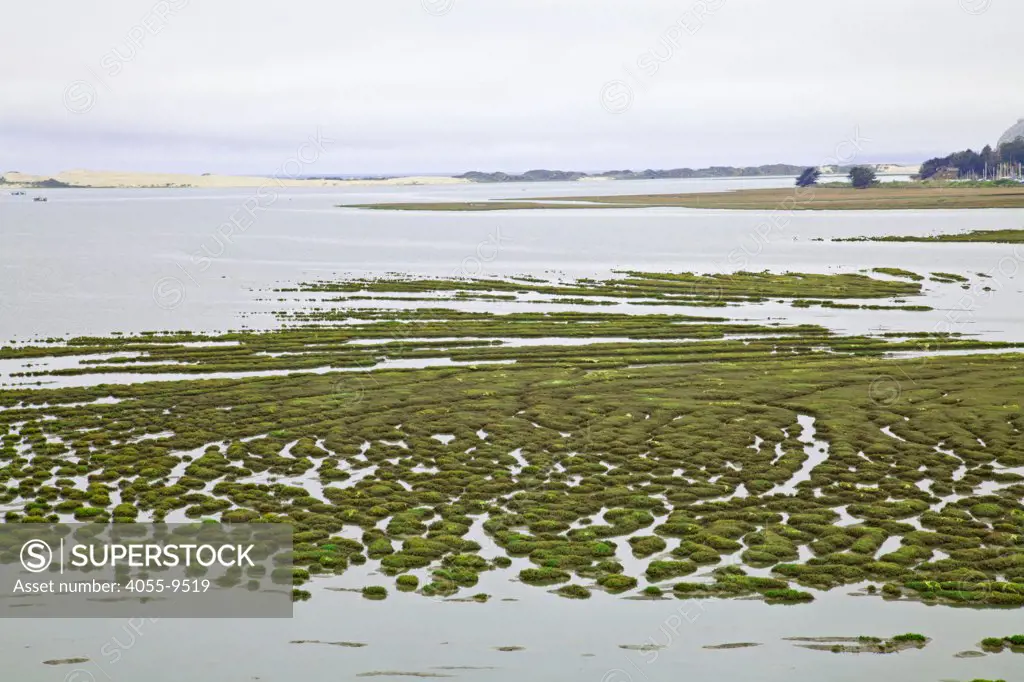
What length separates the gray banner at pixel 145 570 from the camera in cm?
3216

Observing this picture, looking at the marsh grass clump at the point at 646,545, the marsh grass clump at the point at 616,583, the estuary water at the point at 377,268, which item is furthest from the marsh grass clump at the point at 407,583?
the estuary water at the point at 377,268

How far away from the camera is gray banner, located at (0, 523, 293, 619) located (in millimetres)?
32156

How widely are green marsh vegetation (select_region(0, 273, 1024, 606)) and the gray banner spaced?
111 centimetres

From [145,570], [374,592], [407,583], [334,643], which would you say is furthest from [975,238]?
[334,643]

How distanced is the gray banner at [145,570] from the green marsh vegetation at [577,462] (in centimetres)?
111

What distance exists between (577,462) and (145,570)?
19.5 metres

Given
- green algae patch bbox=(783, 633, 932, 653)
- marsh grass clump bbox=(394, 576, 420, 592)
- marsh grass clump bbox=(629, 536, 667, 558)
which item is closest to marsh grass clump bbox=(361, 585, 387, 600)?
marsh grass clump bbox=(394, 576, 420, 592)

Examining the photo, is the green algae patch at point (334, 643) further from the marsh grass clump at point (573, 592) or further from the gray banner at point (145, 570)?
the marsh grass clump at point (573, 592)

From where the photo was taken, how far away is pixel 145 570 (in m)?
34.5

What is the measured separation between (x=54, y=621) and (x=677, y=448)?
92.5 ft

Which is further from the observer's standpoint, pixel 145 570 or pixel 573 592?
pixel 145 570

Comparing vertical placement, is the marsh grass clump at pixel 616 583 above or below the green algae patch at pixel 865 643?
above

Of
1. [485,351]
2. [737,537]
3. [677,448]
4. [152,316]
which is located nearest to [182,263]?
[152,316]

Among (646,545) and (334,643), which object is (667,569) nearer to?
(646,545)
